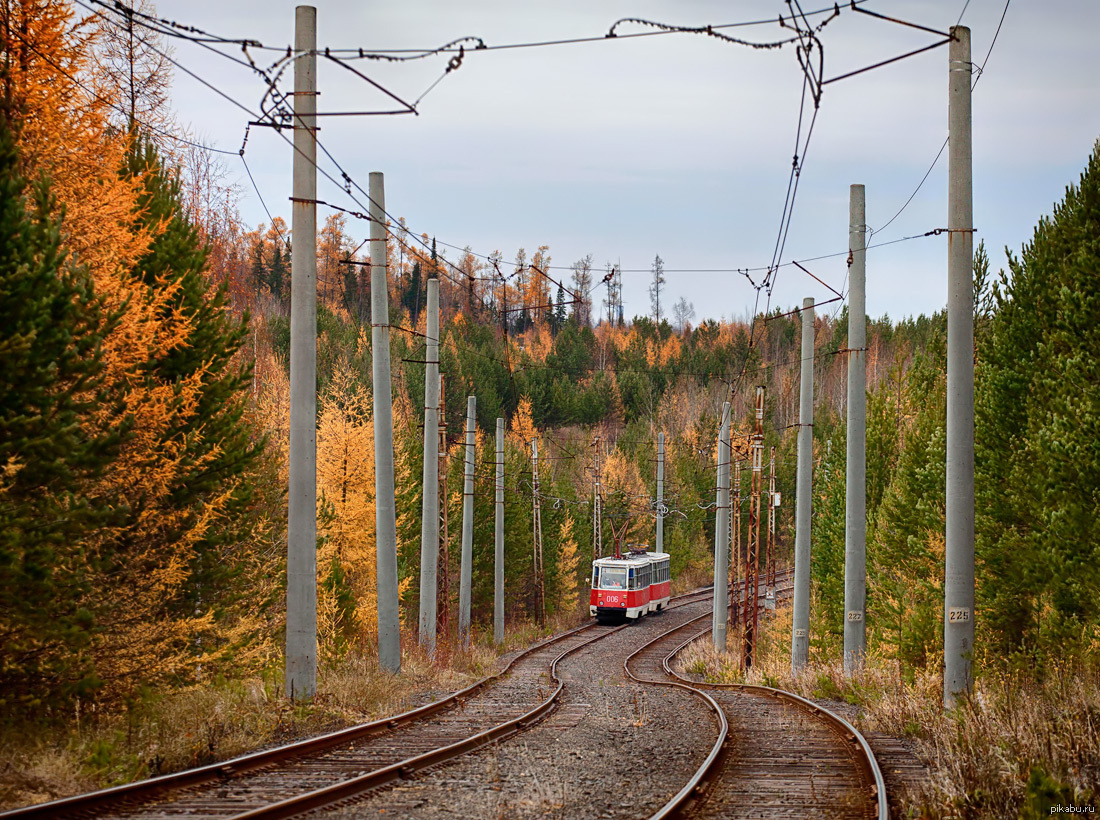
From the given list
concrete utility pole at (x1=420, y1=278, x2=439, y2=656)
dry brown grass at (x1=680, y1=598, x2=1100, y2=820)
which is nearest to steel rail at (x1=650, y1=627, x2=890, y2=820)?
dry brown grass at (x1=680, y1=598, x2=1100, y2=820)

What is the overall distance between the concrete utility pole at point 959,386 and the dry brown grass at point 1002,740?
2.20 feet

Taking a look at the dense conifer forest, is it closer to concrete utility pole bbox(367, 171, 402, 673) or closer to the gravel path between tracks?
concrete utility pole bbox(367, 171, 402, 673)

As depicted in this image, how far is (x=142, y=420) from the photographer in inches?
538

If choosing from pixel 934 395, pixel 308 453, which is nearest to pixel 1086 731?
pixel 308 453

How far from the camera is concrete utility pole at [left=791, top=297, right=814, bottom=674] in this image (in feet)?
71.5

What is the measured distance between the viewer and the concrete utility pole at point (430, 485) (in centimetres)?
2247

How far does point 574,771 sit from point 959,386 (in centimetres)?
604

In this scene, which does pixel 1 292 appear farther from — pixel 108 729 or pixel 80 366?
pixel 108 729

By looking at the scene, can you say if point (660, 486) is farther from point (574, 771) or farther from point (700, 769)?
point (700, 769)

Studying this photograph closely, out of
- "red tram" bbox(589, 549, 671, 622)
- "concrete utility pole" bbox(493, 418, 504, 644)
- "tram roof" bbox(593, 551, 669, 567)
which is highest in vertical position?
"concrete utility pole" bbox(493, 418, 504, 644)

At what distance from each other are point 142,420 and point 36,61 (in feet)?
15.5

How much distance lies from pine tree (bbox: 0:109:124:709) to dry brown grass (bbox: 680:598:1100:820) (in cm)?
870

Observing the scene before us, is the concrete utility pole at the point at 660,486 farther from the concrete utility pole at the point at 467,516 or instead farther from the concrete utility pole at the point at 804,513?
the concrete utility pole at the point at 804,513

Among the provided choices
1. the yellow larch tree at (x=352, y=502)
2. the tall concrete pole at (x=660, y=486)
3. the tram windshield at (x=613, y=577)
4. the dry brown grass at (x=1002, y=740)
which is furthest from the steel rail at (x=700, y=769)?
the tall concrete pole at (x=660, y=486)
